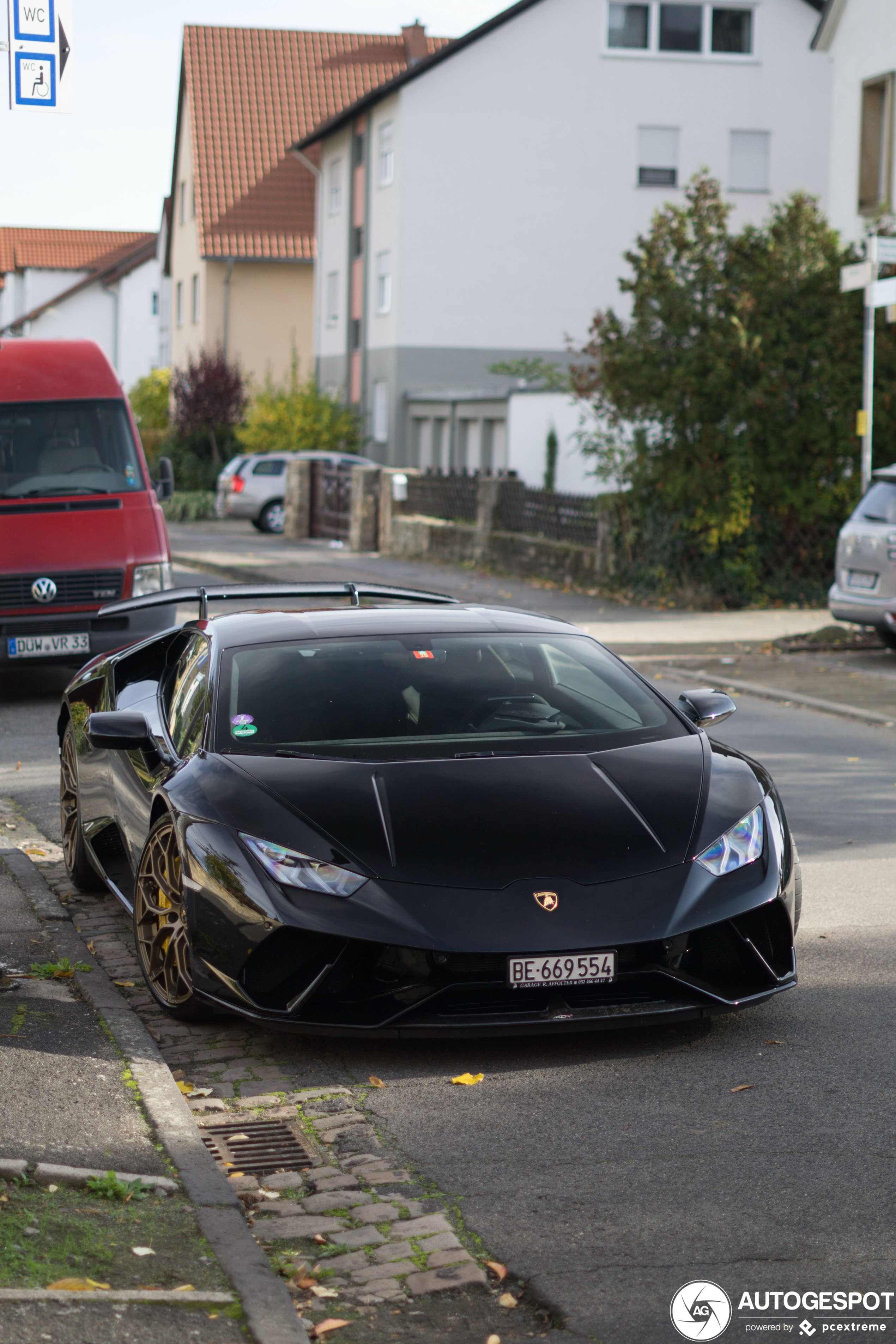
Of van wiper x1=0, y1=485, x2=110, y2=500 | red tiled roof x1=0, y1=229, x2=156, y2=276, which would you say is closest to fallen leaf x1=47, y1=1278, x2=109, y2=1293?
van wiper x1=0, y1=485, x2=110, y2=500

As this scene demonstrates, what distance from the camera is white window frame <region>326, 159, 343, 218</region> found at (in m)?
47.0

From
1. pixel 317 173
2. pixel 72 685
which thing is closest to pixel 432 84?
→ pixel 317 173

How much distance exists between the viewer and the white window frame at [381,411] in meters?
43.4

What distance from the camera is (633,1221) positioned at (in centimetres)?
388

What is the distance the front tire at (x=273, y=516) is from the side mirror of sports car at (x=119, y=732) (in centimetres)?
3020

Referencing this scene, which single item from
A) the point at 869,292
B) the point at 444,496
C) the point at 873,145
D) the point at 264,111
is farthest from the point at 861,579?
the point at 264,111

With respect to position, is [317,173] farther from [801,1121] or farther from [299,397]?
[801,1121]

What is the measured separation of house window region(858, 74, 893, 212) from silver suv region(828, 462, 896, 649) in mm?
11841

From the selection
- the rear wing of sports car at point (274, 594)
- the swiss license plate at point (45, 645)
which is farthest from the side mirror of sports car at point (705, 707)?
the swiss license plate at point (45, 645)

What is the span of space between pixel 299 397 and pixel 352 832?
128ft

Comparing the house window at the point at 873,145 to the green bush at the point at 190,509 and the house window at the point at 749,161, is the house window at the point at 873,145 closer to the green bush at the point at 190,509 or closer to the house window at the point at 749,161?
the house window at the point at 749,161

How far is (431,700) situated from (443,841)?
3.17 ft

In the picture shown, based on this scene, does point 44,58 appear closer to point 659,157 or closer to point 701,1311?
point 701,1311

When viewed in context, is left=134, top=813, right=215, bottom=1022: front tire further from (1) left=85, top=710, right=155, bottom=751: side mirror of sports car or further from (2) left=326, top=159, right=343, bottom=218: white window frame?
(2) left=326, top=159, right=343, bottom=218: white window frame
